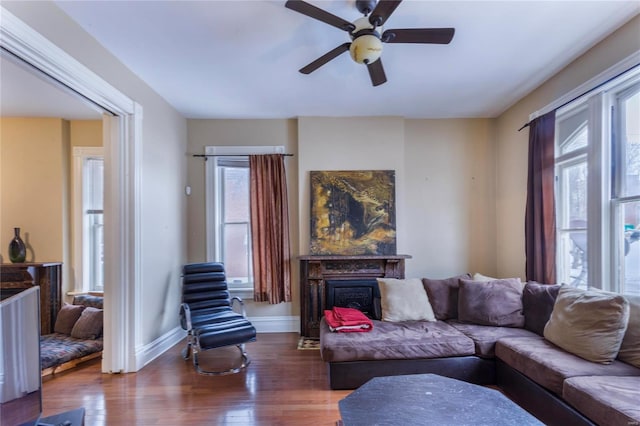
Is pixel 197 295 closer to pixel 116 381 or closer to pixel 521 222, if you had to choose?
pixel 116 381

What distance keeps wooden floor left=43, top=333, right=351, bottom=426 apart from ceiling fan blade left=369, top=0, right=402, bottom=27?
2.56 m

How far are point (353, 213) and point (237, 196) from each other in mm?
1562

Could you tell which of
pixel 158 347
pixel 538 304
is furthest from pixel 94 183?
pixel 538 304

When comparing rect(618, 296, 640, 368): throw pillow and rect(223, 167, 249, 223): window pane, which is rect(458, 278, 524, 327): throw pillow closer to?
rect(618, 296, 640, 368): throw pillow

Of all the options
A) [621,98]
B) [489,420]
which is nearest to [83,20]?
[489,420]

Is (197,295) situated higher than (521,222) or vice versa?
(521,222)

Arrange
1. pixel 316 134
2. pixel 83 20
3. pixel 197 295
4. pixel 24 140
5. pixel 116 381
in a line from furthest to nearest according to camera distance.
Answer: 1. pixel 316 134
2. pixel 24 140
3. pixel 197 295
4. pixel 116 381
5. pixel 83 20

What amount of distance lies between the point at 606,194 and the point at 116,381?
433 centimetres

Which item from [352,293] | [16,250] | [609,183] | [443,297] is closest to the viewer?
[609,183]

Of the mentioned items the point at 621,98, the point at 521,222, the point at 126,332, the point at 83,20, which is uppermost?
the point at 83,20

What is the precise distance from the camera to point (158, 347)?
3209 millimetres

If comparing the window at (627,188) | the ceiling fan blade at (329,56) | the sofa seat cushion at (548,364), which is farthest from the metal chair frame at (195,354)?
the window at (627,188)

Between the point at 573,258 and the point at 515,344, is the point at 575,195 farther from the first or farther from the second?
the point at 515,344

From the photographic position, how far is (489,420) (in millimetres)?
1383
